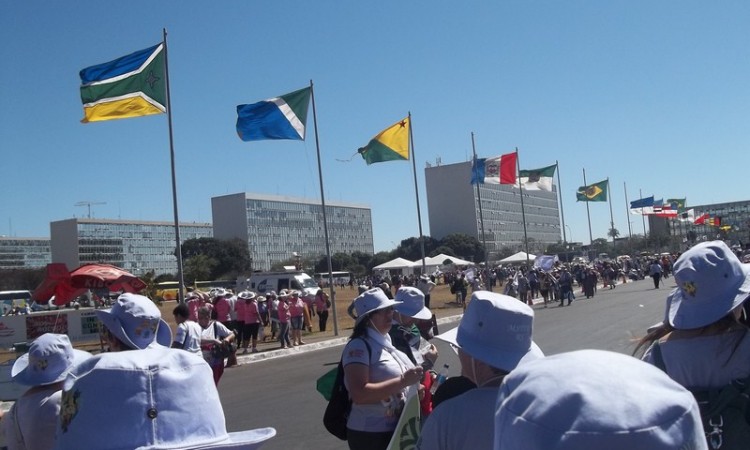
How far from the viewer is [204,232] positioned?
179 metres

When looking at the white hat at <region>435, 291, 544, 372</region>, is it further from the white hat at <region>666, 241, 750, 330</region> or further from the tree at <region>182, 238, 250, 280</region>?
the tree at <region>182, 238, 250, 280</region>

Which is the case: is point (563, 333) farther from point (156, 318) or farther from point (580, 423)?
point (580, 423)

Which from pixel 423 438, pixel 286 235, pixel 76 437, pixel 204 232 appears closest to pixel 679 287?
pixel 423 438

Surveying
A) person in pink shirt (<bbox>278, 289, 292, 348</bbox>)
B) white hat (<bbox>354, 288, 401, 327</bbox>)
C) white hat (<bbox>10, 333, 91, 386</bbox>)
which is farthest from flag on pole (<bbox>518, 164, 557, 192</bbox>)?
white hat (<bbox>10, 333, 91, 386</bbox>)

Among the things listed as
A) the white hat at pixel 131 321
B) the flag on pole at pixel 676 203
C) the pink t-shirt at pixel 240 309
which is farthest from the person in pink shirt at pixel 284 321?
the flag on pole at pixel 676 203

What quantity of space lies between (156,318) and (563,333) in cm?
1653

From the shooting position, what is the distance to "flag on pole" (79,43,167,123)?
16484 mm

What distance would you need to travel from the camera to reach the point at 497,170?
35562mm

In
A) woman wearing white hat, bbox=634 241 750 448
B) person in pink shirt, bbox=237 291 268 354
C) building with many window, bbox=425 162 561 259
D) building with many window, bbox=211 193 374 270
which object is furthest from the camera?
building with many window, bbox=211 193 374 270

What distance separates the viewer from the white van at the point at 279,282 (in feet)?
115

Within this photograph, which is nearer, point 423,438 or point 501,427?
point 501,427

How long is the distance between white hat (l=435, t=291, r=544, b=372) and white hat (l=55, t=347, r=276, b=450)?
3.94 ft

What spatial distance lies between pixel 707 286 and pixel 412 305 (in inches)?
132

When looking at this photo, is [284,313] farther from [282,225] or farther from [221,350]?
[282,225]
